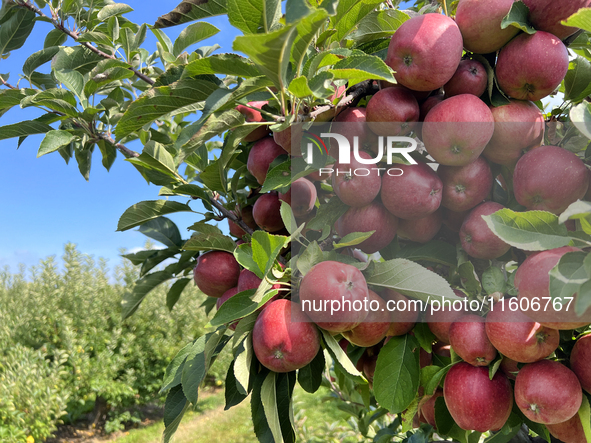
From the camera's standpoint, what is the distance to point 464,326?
79 cm

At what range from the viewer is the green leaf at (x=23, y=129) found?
1402 millimetres

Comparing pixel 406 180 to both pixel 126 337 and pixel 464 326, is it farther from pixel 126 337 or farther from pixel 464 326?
pixel 126 337

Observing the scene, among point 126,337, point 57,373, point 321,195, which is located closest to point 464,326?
point 321,195

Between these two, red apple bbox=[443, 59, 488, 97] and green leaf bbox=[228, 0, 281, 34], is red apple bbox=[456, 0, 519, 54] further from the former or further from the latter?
green leaf bbox=[228, 0, 281, 34]

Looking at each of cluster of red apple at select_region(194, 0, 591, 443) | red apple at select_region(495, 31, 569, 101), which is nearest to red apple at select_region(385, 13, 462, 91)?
cluster of red apple at select_region(194, 0, 591, 443)

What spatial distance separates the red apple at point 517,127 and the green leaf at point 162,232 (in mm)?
1087

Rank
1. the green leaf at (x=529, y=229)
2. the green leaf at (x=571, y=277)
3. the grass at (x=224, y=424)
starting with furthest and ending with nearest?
1. the grass at (x=224, y=424)
2. the green leaf at (x=529, y=229)
3. the green leaf at (x=571, y=277)

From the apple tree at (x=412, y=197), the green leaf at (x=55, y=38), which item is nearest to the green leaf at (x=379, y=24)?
the apple tree at (x=412, y=197)

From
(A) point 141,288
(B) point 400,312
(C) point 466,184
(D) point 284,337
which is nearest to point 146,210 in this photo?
(A) point 141,288

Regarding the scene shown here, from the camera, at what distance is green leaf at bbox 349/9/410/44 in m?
0.86

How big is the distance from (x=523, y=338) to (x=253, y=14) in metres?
0.74

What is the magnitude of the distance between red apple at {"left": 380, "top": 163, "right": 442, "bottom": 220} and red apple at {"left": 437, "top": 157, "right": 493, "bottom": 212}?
3 centimetres

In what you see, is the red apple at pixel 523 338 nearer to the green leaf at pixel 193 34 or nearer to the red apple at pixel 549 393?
the red apple at pixel 549 393

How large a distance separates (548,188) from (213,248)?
0.83m
